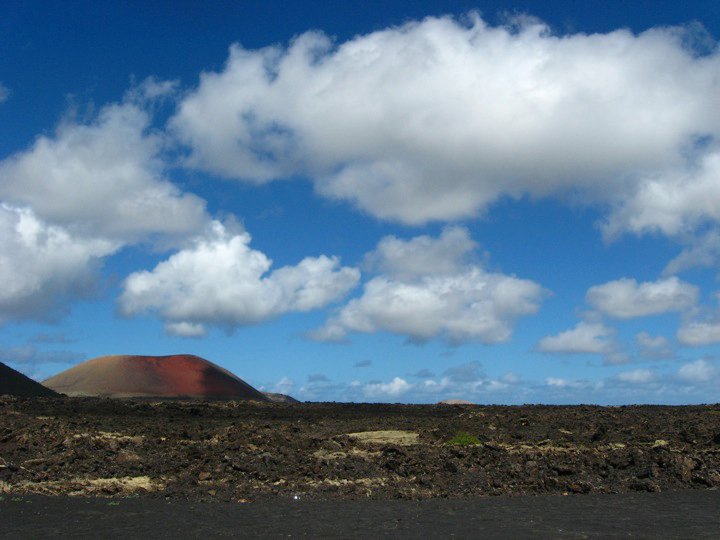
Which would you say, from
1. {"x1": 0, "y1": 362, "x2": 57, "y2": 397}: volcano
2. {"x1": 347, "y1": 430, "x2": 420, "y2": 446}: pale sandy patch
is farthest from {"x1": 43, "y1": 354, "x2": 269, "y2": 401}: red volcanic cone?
{"x1": 347, "y1": 430, "x2": 420, "y2": 446}: pale sandy patch

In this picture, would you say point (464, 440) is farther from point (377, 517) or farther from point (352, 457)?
point (377, 517)

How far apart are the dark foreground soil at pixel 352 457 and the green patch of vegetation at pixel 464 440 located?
180mm

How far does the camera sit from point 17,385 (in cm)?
5144

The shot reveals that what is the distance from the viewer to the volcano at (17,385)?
5001 cm

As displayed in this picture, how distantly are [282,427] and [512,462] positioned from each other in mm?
11055

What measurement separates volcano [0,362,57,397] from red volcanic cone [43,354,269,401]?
48.3 feet

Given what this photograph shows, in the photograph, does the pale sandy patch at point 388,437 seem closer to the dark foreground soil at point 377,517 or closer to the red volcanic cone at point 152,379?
the dark foreground soil at point 377,517

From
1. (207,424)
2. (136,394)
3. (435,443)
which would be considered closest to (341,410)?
(207,424)

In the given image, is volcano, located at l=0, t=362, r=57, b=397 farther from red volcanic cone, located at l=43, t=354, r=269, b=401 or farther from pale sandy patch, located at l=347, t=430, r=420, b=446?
pale sandy patch, located at l=347, t=430, r=420, b=446

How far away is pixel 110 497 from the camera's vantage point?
59.3 feet

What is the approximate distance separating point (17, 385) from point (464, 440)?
39291 mm

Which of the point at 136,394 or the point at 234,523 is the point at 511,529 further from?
the point at 136,394

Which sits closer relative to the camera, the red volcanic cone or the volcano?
the volcano

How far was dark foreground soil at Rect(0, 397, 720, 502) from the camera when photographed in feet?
61.3
